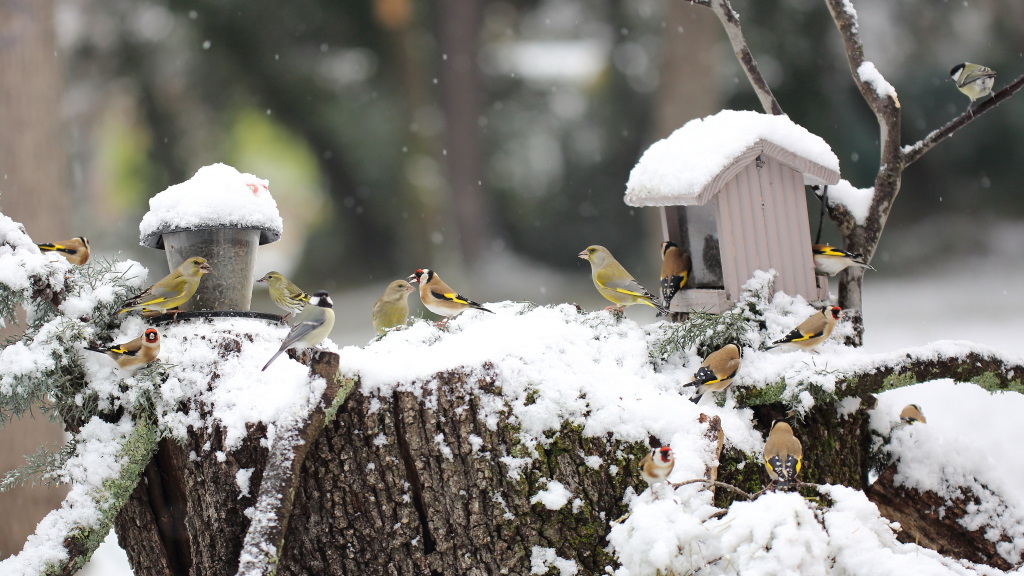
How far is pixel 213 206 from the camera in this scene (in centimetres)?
382

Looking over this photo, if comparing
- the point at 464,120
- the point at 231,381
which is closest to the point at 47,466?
the point at 231,381

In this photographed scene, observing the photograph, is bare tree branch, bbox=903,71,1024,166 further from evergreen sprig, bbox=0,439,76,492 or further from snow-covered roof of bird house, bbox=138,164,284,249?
evergreen sprig, bbox=0,439,76,492

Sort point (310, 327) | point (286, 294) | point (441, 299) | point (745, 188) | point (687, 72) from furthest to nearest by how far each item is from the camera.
→ 1. point (687, 72)
2. point (286, 294)
3. point (441, 299)
4. point (745, 188)
5. point (310, 327)

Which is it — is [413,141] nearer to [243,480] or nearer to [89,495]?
[89,495]

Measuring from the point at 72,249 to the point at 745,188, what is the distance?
3.02 m

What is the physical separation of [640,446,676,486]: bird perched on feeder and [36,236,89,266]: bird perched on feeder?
8.61ft

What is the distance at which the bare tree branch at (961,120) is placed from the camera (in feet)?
13.7

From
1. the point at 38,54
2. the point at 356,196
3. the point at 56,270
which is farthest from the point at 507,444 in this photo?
the point at 356,196

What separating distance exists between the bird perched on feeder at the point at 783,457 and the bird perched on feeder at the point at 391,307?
189 cm

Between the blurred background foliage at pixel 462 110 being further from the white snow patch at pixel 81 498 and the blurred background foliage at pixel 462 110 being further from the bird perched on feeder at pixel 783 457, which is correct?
the bird perched on feeder at pixel 783 457

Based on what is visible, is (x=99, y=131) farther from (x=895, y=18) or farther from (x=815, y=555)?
(x=815, y=555)

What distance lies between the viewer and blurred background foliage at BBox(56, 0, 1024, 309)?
1075 cm

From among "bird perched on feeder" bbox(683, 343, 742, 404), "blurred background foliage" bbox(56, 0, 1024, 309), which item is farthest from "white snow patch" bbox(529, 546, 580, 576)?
"blurred background foliage" bbox(56, 0, 1024, 309)

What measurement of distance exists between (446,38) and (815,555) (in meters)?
10.6
